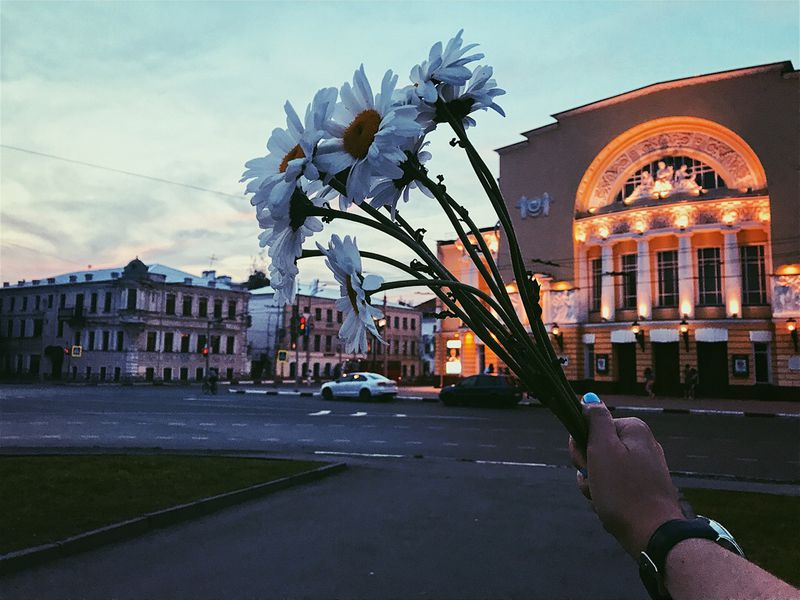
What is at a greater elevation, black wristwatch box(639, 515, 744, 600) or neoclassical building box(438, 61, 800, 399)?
neoclassical building box(438, 61, 800, 399)

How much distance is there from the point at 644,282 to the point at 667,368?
17.4ft

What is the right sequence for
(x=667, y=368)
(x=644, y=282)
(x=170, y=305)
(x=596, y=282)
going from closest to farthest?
(x=667, y=368)
(x=644, y=282)
(x=596, y=282)
(x=170, y=305)

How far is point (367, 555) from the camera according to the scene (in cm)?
592

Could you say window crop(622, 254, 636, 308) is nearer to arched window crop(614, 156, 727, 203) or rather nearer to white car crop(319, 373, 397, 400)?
arched window crop(614, 156, 727, 203)

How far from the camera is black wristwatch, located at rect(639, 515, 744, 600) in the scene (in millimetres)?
1232

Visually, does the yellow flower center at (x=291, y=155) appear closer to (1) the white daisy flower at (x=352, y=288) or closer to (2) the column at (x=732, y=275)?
(1) the white daisy flower at (x=352, y=288)

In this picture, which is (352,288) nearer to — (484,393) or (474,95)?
(474,95)

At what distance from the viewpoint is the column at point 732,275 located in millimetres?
33906

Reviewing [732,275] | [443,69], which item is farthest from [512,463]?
[732,275]

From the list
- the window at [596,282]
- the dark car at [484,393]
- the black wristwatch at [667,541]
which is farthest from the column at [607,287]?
the black wristwatch at [667,541]

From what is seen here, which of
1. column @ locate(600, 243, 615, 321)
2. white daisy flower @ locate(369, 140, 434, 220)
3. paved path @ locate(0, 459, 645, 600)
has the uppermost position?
column @ locate(600, 243, 615, 321)

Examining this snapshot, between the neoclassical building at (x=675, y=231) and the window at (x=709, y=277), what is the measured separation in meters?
0.08

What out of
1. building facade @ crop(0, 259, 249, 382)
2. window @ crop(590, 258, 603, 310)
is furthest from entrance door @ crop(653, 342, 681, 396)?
building facade @ crop(0, 259, 249, 382)

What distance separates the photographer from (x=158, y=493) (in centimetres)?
803
